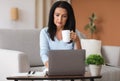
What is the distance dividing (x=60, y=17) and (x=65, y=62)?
0.48m

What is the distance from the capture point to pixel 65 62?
1720 mm

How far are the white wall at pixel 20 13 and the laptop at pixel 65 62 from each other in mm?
2662

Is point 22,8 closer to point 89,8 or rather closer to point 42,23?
point 42,23

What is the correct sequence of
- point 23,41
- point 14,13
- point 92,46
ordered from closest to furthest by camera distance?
point 23,41 < point 92,46 < point 14,13

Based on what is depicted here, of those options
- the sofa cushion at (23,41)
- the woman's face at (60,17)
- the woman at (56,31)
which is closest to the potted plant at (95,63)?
the woman at (56,31)

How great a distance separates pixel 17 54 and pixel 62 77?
909 millimetres

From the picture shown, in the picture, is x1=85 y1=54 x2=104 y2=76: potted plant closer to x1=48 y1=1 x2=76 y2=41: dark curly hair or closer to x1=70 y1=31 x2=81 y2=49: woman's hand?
x1=70 y1=31 x2=81 y2=49: woman's hand

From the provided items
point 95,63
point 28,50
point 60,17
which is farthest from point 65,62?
point 28,50

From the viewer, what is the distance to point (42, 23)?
15.0 feet

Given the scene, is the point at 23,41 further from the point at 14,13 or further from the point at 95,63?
the point at 95,63

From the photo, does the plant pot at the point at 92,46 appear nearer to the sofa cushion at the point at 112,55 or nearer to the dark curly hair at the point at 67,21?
the sofa cushion at the point at 112,55

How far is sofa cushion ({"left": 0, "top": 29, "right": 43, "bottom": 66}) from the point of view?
304 cm

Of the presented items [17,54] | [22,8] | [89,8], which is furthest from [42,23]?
[17,54]

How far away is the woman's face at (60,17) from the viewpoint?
2.08 metres
